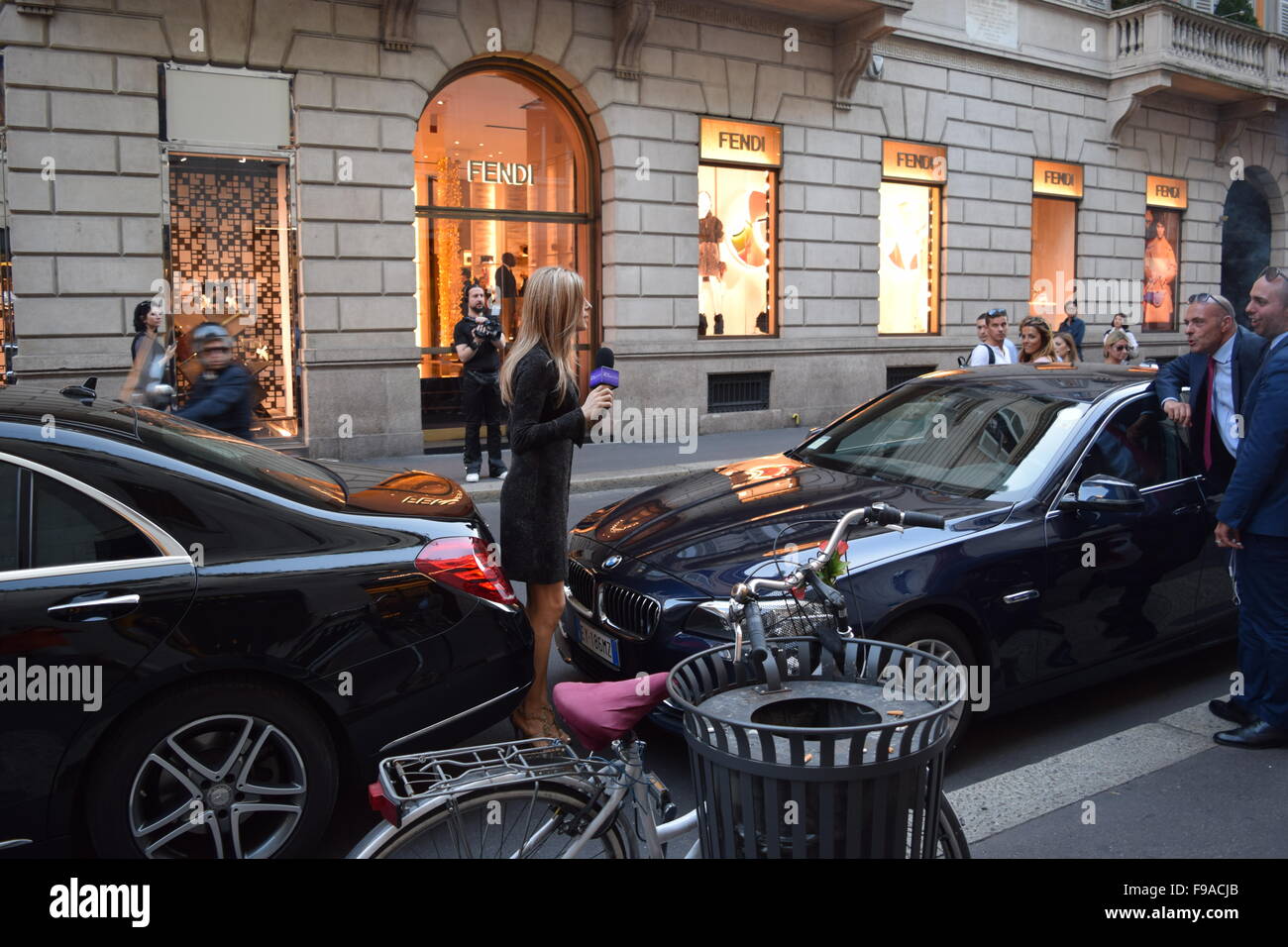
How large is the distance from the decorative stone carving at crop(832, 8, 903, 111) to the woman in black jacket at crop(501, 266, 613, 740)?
1378 cm

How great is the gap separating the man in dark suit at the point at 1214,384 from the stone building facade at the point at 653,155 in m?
9.74

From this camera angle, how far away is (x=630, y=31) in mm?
14586

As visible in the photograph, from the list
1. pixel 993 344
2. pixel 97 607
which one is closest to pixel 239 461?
pixel 97 607

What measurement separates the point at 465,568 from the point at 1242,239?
1031 inches

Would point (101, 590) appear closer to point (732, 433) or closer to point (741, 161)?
point (732, 433)

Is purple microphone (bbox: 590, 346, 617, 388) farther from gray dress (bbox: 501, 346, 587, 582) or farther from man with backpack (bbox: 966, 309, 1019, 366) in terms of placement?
man with backpack (bbox: 966, 309, 1019, 366)

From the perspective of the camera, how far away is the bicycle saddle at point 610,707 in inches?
94.5

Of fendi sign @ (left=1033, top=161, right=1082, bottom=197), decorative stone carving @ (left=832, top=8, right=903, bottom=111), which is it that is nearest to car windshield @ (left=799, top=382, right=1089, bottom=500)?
decorative stone carving @ (left=832, top=8, right=903, bottom=111)

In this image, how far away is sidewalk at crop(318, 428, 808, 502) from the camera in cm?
1141

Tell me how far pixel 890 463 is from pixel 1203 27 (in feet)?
66.5

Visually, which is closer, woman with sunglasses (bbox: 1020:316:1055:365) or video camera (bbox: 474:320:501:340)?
woman with sunglasses (bbox: 1020:316:1055:365)
